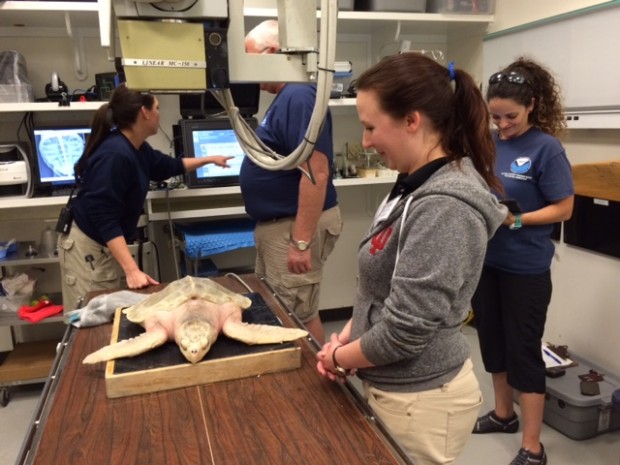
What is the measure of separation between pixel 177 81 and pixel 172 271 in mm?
2613

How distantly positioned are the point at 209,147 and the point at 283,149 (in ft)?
3.46

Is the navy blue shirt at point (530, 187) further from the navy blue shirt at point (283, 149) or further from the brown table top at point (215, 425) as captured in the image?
the brown table top at point (215, 425)

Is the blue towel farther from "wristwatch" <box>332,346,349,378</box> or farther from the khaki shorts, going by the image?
"wristwatch" <box>332,346,349,378</box>

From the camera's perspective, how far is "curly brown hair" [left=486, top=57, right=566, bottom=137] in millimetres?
1876

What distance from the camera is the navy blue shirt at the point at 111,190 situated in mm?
2109

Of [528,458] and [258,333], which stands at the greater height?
[258,333]

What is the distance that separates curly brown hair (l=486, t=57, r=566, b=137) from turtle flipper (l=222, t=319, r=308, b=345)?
3.75ft

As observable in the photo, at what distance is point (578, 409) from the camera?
90.7 inches

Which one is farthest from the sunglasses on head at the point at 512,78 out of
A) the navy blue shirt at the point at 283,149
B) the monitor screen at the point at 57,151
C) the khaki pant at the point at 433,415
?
the monitor screen at the point at 57,151

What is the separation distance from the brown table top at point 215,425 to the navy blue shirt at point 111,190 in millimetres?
933

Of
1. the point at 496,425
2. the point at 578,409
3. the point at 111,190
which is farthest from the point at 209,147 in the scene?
the point at 578,409

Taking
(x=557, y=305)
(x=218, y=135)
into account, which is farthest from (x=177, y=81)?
(x=557, y=305)

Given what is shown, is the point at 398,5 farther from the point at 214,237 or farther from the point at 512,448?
the point at 512,448

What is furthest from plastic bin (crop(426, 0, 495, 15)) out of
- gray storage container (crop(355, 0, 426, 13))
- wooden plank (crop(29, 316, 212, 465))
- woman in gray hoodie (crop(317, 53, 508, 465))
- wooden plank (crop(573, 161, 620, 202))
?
wooden plank (crop(29, 316, 212, 465))
